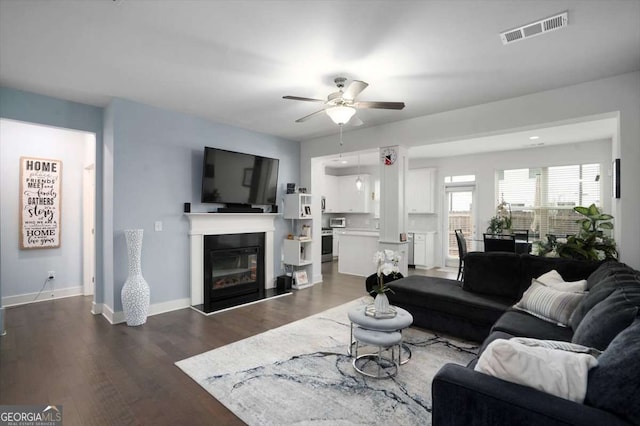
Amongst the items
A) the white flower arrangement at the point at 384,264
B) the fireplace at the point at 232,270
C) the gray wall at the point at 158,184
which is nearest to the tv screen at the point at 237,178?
the gray wall at the point at 158,184

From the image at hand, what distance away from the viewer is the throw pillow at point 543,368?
50.3 inches

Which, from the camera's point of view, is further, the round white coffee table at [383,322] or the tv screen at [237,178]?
the tv screen at [237,178]

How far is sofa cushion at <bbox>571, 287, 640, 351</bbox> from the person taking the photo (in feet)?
5.20

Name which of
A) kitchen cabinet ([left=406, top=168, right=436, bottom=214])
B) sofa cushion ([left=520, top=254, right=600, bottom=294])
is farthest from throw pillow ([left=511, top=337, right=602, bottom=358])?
kitchen cabinet ([left=406, top=168, right=436, bottom=214])

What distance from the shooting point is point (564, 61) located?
9.52 ft

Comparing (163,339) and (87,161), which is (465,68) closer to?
(163,339)

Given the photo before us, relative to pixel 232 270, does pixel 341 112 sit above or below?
above

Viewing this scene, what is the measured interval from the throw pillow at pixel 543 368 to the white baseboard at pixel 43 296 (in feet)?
19.5

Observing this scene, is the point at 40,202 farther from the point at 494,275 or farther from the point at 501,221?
the point at 501,221

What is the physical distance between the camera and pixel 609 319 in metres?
1.65

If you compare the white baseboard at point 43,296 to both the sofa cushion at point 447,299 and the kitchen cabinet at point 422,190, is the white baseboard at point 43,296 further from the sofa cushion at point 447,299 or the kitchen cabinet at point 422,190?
the kitchen cabinet at point 422,190

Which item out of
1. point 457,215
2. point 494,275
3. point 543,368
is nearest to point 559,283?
point 494,275

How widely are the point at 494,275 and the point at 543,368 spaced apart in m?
2.38

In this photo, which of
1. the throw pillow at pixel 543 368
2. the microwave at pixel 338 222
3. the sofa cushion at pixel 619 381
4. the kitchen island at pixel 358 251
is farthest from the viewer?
the microwave at pixel 338 222
